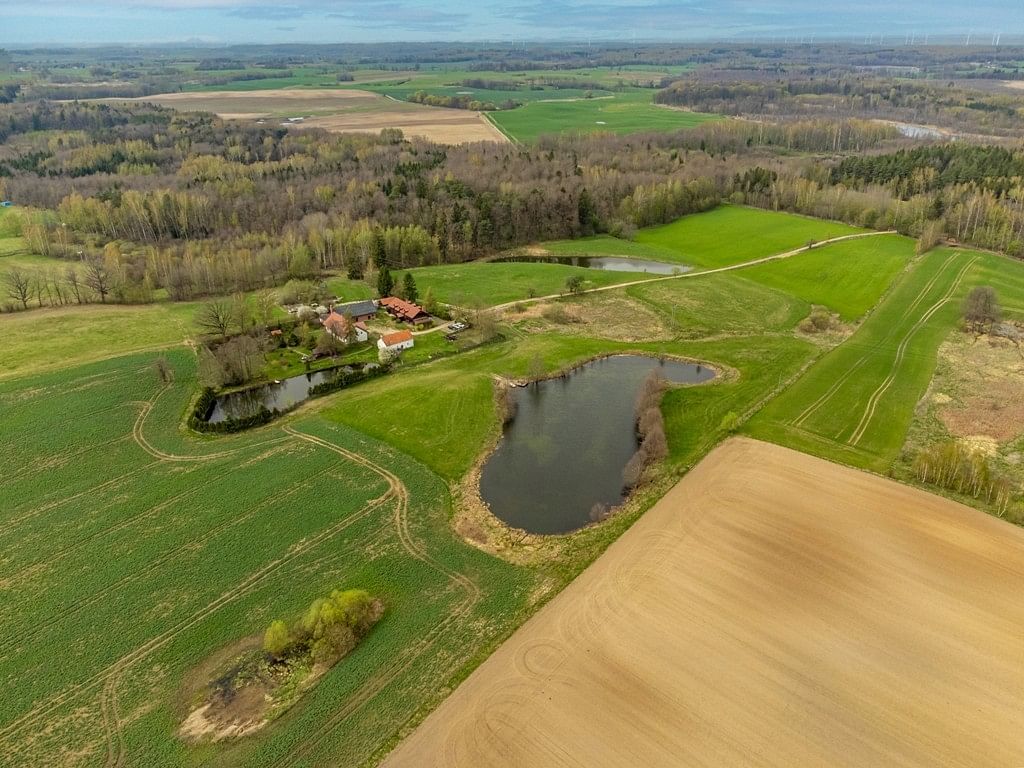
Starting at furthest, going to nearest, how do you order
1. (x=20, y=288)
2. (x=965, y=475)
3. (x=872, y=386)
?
(x=20, y=288)
(x=872, y=386)
(x=965, y=475)

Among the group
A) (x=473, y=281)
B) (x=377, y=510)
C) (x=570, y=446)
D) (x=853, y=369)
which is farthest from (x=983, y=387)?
(x=473, y=281)

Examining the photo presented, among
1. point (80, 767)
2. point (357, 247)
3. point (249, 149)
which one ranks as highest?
point (249, 149)

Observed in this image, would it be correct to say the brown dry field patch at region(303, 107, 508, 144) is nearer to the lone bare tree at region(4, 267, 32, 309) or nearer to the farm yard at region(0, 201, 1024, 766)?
the lone bare tree at region(4, 267, 32, 309)

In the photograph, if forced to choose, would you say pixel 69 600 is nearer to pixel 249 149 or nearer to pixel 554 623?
pixel 554 623

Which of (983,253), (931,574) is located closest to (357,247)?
(931,574)

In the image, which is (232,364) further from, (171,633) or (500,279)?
(500,279)

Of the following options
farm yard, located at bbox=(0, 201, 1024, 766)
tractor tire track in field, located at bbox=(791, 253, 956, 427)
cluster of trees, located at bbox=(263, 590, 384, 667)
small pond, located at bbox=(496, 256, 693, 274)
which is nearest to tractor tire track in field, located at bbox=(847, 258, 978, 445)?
farm yard, located at bbox=(0, 201, 1024, 766)
